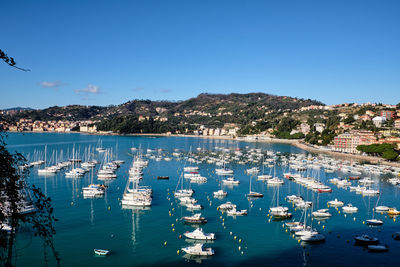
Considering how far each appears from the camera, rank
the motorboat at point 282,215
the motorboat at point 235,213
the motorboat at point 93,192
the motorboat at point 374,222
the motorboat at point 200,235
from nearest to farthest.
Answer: the motorboat at point 200,235 → the motorboat at point 374,222 → the motorboat at point 282,215 → the motorboat at point 235,213 → the motorboat at point 93,192

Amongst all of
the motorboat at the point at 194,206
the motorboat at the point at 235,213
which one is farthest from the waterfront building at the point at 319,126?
the motorboat at the point at 194,206

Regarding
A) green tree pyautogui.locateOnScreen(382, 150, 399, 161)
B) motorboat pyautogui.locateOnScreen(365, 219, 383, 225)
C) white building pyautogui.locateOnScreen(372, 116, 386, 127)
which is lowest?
motorboat pyautogui.locateOnScreen(365, 219, 383, 225)

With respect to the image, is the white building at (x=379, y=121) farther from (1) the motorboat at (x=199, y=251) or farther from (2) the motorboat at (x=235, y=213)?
(1) the motorboat at (x=199, y=251)

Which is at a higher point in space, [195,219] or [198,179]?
[198,179]

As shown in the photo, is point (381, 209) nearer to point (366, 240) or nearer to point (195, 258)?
point (366, 240)

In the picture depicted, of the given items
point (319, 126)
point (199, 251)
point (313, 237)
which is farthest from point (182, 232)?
point (319, 126)

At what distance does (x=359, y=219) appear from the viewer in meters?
27.3

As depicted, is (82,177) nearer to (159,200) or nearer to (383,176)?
(159,200)

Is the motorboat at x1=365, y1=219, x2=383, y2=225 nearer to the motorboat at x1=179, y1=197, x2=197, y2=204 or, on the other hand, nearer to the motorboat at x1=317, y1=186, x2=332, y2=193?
the motorboat at x1=317, y1=186, x2=332, y2=193

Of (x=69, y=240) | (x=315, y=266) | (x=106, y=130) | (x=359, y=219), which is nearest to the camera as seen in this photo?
(x=315, y=266)

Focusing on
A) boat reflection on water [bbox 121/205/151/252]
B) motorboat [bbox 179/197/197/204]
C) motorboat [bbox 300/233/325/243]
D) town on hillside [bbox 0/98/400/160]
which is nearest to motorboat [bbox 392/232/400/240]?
motorboat [bbox 300/233/325/243]

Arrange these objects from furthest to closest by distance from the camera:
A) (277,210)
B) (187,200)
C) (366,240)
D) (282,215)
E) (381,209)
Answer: (187,200)
(381,209)
(277,210)
(282,215)
(366,240)

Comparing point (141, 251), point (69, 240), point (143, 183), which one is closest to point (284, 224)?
point (141, 251)

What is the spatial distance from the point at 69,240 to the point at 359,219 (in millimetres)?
23054
